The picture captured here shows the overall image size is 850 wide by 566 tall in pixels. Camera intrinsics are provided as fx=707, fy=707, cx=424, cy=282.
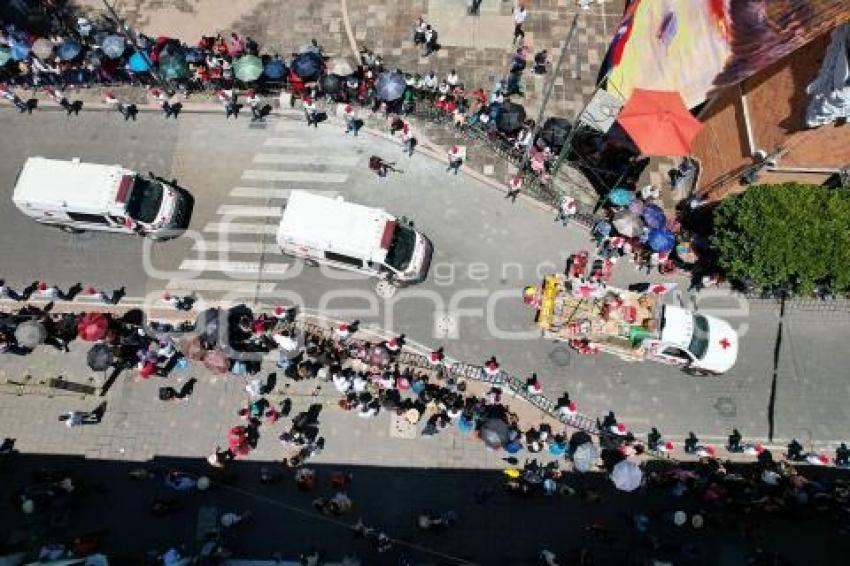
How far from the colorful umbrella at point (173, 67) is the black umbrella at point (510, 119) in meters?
14.6

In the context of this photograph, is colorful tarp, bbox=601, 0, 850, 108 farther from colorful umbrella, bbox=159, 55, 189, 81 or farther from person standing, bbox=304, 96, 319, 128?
colorful umbrella, bbox=159, 55, 189, 81

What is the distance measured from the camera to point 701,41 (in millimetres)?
28391

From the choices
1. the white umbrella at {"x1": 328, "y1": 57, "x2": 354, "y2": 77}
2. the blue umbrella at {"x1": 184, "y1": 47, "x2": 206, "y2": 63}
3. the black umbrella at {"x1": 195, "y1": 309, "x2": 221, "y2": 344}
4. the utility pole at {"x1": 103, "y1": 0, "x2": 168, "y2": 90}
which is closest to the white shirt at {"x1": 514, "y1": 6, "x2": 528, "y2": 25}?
the white umbrella at {"x1": 328, "y1": 57, "x2": 354, "y2": 77}

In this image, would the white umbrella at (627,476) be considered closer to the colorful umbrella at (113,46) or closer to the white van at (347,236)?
the white van at (347,236)

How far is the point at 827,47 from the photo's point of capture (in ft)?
82.9

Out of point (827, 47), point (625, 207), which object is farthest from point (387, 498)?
point (827, 47)

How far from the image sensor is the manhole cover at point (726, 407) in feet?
95.9

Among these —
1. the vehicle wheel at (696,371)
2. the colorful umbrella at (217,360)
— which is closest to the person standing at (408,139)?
the colorful umbrella at (217,360)

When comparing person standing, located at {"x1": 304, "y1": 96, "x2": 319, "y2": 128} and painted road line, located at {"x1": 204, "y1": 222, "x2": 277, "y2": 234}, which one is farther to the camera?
person standing, located at {"x1": 304, "y1": 96, "x2": 319, "y2": 128}

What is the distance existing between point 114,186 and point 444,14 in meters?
18.3

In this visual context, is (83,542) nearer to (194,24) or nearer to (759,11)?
(194,24)

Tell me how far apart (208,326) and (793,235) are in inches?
904

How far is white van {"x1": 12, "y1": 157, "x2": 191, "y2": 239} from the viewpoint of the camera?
28.9 metres

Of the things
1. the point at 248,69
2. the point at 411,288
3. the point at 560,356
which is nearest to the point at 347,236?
the point at 411,288
